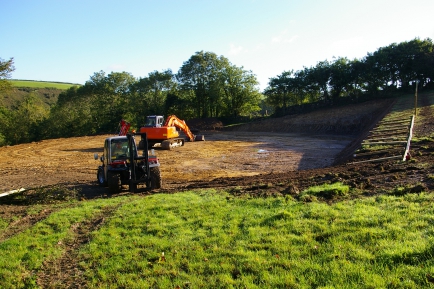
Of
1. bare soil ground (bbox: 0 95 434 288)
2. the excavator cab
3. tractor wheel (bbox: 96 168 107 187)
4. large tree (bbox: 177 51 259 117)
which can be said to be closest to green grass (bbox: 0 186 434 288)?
bare soil ground (bbox: 0 95 434 288)

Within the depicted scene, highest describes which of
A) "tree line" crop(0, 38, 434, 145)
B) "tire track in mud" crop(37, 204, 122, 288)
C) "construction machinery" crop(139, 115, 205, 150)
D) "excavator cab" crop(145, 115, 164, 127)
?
"tree line" crop(0, 38, 434, 145)

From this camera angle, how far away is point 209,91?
171 feet

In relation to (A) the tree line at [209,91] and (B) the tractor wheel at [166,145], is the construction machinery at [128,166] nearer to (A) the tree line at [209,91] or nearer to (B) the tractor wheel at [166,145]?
(B) the tractor wheel at [166,145]

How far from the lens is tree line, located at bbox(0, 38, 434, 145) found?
43.4m

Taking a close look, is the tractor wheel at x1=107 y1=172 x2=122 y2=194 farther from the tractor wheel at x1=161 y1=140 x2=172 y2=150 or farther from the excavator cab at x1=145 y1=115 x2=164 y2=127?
the excavator cab at x1=145 y1=115 x2=164 y2=127

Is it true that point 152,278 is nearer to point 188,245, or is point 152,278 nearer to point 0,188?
point 188,245

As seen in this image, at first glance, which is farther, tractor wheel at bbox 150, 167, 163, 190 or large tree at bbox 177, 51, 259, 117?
large tree at bbox 177, 51, 259, 117

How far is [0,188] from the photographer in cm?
1341

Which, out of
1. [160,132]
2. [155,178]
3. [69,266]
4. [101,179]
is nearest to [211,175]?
[155,178]

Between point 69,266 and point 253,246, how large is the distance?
3.14 meters

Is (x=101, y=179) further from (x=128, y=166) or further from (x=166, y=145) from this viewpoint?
(x=166, y=145)

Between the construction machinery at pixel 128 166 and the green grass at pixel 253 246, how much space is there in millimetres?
3358

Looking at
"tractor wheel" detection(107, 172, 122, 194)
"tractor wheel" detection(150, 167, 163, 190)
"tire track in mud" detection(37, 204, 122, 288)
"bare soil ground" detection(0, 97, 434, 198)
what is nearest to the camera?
"tire track in mud" detection(37, 204, 122, 288)

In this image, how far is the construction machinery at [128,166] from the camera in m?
11.0
